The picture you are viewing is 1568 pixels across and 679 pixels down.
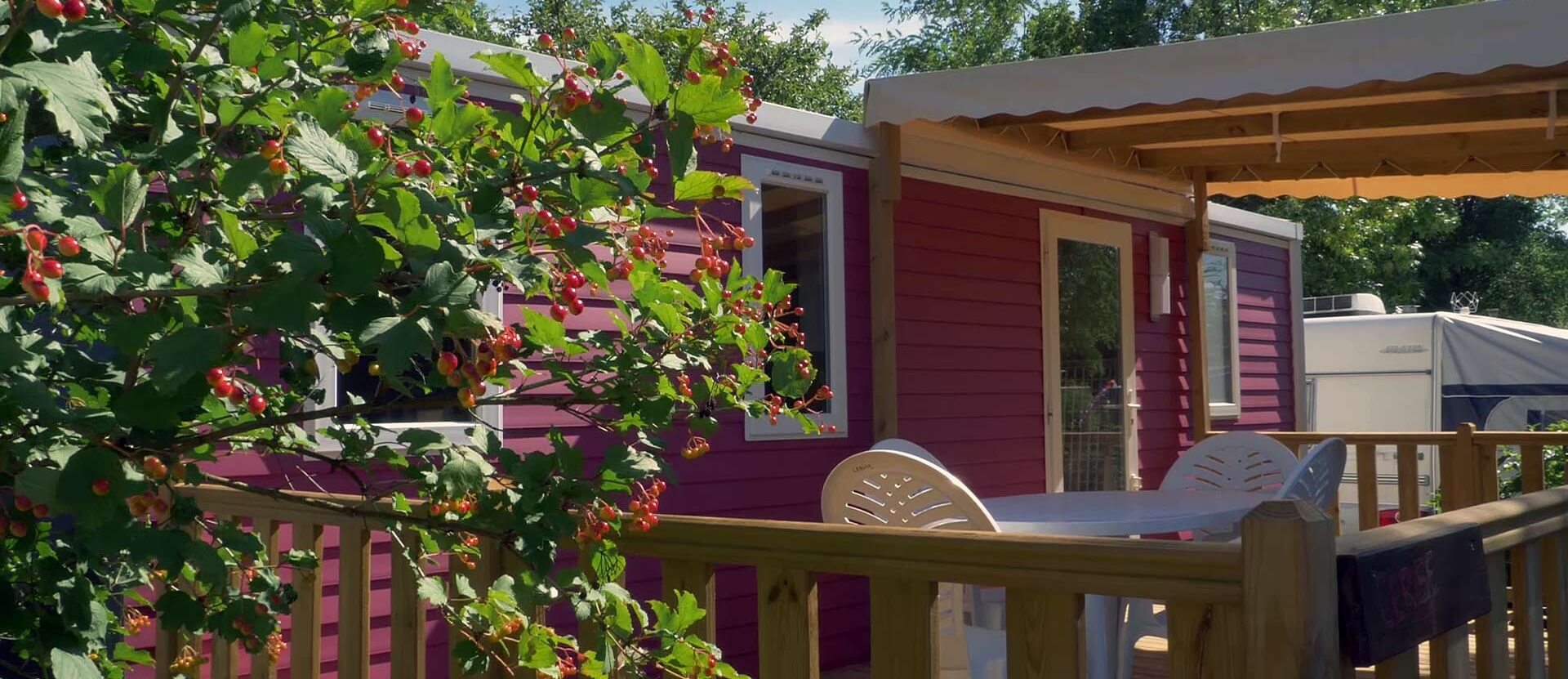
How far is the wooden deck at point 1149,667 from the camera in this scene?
16.8ft

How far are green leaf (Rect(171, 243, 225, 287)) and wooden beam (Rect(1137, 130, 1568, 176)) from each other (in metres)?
5.76

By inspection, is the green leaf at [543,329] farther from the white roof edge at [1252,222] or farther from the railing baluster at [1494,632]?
the white roof edge at [1252,222]

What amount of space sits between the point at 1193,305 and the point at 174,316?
692cm

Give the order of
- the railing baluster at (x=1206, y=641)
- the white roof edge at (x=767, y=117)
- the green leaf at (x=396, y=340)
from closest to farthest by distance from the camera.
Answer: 1. the green leaf at (x=396, y=340)
2. the railing baluster at (x=1206, y=641)
3. the white roof edge at (x=767, y=117)

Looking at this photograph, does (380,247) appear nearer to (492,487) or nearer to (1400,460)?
(492,487)

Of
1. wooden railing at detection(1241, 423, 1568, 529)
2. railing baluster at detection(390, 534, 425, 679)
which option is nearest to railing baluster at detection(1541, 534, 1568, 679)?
railing baluster at detection(390, 534, 425, 679)

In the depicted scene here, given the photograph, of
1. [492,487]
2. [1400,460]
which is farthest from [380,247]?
[1400,460]

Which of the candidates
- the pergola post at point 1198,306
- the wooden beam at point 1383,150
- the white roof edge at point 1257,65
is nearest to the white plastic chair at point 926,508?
the white roof edge at point 1257,65

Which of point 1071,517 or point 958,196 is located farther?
point 958,196

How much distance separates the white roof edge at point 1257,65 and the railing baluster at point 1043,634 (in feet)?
10.3

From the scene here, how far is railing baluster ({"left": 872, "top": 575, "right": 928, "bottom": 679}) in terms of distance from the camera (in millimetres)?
1920

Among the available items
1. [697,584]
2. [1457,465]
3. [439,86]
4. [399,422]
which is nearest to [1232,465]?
[1457,465]

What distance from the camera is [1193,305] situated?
772 cm

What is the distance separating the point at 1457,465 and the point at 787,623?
4.79 metres
